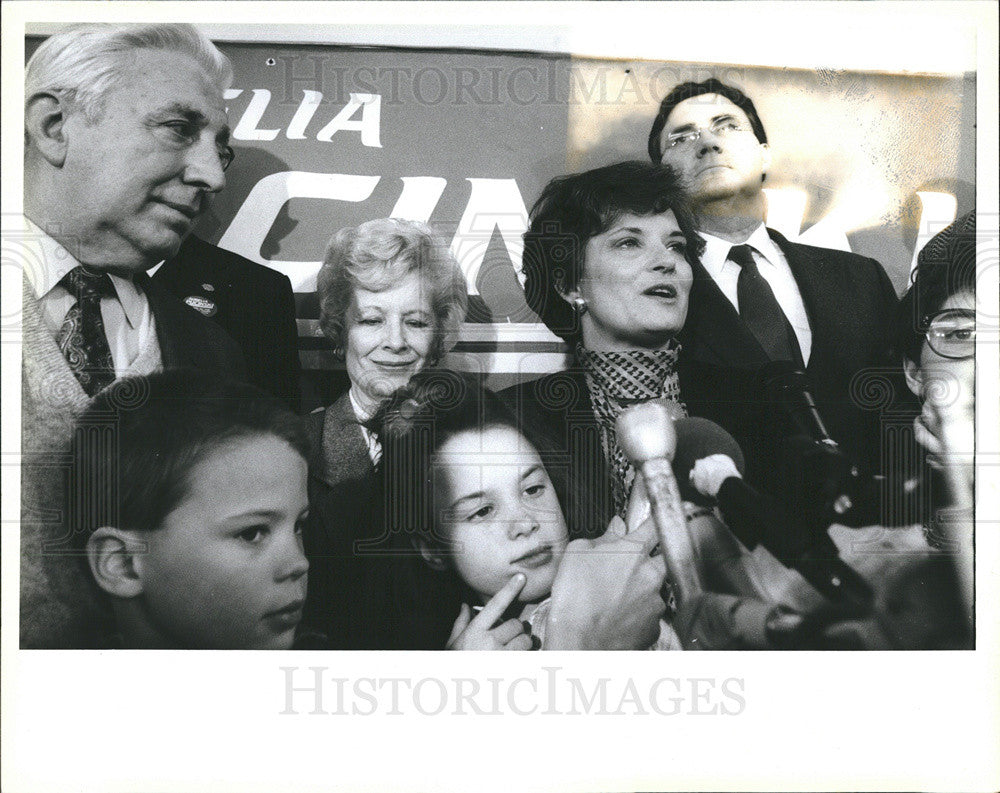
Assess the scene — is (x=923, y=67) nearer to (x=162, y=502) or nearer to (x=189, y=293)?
(x=189, y=293)

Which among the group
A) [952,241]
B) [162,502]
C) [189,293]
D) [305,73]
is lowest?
[162,502]

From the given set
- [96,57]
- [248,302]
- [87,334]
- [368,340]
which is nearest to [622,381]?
[368,340]

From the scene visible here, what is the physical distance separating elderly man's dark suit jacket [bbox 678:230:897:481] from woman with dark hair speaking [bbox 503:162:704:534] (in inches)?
3.9

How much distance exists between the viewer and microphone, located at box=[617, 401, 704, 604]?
3.79m

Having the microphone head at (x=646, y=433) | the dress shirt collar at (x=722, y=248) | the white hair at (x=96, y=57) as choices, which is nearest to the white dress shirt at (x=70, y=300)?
the white hair at (x=96, y=57)

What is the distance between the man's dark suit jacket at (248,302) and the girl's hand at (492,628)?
1.06m

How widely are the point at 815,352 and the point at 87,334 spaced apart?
9.40 ft

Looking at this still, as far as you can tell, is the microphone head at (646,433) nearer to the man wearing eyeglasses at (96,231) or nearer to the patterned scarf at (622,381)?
the patterned scarf at (622,381)

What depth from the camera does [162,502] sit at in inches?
147

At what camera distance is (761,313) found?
3.94 metres

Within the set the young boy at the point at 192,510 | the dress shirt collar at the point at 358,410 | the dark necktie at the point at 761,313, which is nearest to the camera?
the young boy at the point at 192,510

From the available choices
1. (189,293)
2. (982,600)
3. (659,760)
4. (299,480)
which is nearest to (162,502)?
(299,480)

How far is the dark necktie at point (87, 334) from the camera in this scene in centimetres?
378

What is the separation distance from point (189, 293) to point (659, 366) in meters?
1.86
